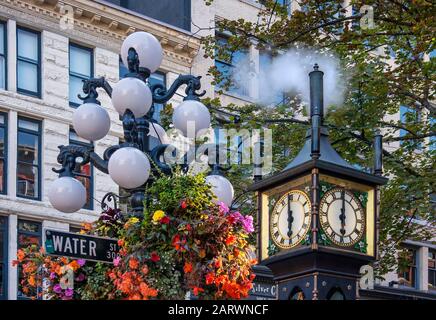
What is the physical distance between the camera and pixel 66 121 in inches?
985

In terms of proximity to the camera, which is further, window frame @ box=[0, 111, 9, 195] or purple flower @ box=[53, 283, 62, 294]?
window frame @ box=[0, 111, 9, 195]

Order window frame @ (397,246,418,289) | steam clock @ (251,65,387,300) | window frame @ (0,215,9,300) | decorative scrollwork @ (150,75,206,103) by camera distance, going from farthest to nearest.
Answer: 1. window frame @ (397,246,418,289)
2. window frame @ (0,215,9,300)
3. decorative scrollwork @ (150,75,206,103)
4. steam clock @ (251,65,387,300)

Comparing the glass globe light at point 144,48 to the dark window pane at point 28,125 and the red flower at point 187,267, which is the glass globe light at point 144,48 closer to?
the red flower at point 187,267

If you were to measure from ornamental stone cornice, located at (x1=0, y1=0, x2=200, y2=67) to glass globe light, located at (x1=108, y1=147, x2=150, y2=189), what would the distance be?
50.8 feet

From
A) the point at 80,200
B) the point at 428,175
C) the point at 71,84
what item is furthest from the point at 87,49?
the point at 80,200

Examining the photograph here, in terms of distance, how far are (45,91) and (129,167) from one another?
16.7m

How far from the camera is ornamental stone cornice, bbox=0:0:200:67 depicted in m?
24.9

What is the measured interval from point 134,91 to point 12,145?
1521cm

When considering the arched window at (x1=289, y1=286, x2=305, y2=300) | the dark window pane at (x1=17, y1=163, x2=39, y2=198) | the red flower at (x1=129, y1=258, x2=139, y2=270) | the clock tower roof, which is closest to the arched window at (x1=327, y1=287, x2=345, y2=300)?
the arched window at (x1=289, y1=286, x2=305, y2=300)

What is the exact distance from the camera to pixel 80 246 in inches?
316

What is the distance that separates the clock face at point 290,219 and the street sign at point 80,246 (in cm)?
177

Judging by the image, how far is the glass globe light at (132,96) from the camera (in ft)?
30.0

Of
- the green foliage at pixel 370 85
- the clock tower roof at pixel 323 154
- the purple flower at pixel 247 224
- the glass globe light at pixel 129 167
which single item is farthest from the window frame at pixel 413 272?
the clock tower roof at pixel 323 154

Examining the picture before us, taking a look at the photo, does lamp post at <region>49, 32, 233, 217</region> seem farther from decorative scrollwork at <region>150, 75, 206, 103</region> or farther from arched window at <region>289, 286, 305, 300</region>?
arched window at <region>289, 286, 305, 300</region>
